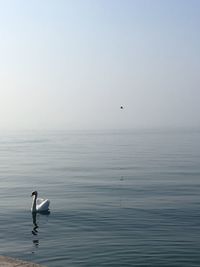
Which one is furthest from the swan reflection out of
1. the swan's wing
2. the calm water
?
the swan's wing

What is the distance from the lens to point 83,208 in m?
29.9

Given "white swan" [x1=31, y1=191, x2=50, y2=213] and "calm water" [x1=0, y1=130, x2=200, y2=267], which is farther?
"white swan" [x1=31, y1=191, x2=50, y2=213]

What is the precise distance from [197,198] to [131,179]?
12.6 m

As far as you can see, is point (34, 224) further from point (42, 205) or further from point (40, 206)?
point (42, 205)

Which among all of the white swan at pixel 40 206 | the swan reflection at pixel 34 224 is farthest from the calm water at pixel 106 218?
the white swan at pixel 40 206

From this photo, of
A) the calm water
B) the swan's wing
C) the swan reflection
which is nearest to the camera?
the calm water

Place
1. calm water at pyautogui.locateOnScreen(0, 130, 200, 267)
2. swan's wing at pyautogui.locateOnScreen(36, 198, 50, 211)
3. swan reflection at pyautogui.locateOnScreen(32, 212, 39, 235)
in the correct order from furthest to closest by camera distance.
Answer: swan's wing at pyautogui.locateOnScreen(36, 198, 50, 211) → swan reflection at pyautogui.locateOnScreen(32, 212, 39, 235) → calm water at pyautogui.locateOnScreen(0, 130, 200, 267)

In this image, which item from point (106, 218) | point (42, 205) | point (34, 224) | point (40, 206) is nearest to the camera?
point (34, 224)

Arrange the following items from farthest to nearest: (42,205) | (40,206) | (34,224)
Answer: (42,205), (40,206), (34,224)

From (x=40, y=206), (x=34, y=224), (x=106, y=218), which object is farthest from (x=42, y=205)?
(x=106, y=218)

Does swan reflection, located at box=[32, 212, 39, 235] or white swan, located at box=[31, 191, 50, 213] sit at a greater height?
white swan, located at box=[31, 191, 50, 213]

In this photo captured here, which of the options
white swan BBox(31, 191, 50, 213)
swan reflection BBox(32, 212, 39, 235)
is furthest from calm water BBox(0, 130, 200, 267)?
white swan BBox(31, 191, 50, 213)

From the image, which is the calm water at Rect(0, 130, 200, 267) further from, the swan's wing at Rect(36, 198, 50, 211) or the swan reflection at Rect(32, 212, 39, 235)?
the swan's wing at Rect(36, 198, 50, 211)

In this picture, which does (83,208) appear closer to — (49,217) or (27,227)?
(49,217)
